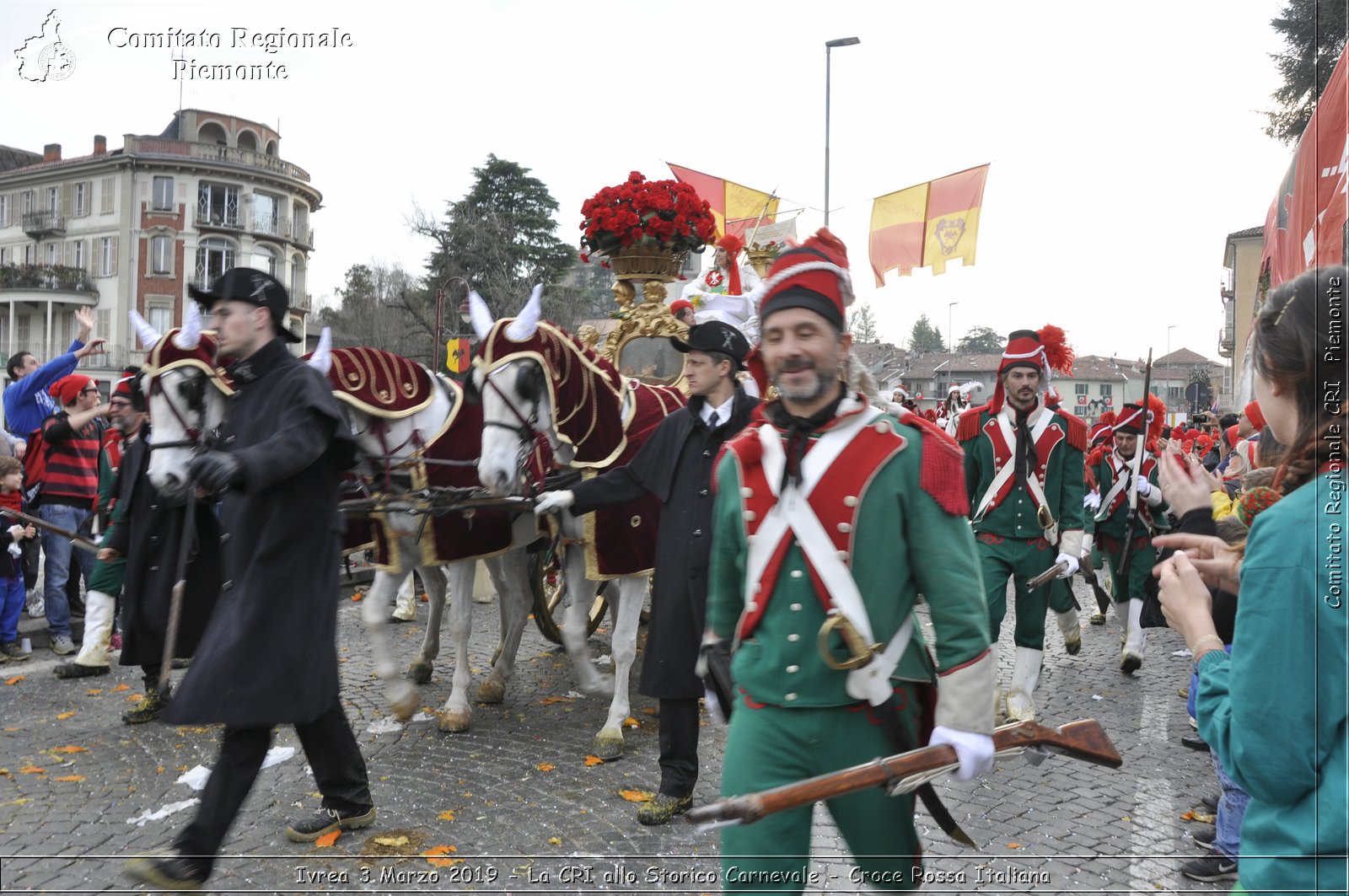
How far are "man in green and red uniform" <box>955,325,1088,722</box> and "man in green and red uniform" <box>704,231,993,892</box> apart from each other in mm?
4036

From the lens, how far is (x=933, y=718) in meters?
3.04

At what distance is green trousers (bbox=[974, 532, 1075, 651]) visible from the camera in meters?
6.80

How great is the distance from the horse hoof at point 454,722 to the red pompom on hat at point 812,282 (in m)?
4.40

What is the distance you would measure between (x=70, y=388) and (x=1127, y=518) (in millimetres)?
9235

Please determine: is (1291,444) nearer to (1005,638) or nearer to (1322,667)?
(1322,667)

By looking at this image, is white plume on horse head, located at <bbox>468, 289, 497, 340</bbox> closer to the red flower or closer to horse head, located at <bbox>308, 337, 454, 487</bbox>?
horse head, located at <bbox>308, 337, 454, 487</bbox>

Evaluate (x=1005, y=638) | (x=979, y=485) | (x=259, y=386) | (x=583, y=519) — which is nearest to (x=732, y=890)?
(x=259, y=386)

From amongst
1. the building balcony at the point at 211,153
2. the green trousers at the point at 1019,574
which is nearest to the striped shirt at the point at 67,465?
the green trousers at the point at 1019,574

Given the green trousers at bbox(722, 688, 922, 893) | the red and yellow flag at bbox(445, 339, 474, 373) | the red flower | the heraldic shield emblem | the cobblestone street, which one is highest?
the heraldic shield emblem

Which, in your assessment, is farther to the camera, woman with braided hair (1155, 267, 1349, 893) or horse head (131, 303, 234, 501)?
horse head (131, 303, 234, 501)

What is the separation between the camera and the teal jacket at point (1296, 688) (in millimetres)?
1838

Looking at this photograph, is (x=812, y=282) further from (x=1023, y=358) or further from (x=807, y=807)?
(x=1023, y=358)

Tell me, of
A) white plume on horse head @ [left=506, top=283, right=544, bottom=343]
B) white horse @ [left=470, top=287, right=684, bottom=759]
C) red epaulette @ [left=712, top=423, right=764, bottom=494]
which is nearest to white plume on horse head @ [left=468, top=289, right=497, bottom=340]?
white horse @ [left=470, top=287, right=684, bottom=759]

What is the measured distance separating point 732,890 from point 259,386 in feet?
9.11
